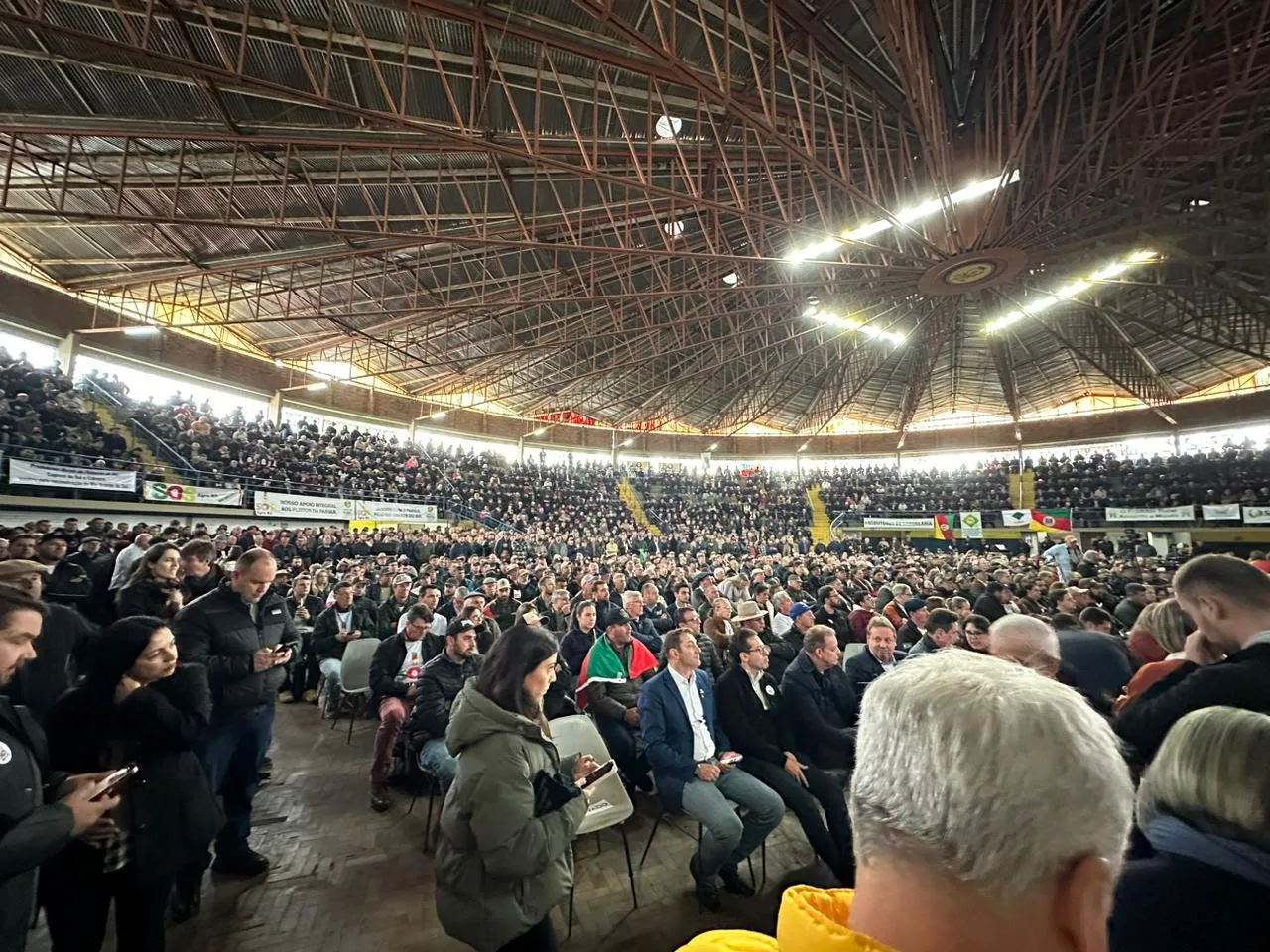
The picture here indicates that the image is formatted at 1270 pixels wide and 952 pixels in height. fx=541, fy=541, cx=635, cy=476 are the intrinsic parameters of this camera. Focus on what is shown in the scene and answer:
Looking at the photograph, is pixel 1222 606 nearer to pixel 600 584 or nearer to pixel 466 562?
pixel 600 584

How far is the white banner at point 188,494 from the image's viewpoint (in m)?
13.8

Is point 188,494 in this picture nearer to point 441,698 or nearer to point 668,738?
point 441,698

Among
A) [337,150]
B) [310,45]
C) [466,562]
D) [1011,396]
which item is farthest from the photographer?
[1011,396]

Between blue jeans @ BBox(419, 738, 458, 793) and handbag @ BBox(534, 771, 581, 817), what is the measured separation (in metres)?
1.50

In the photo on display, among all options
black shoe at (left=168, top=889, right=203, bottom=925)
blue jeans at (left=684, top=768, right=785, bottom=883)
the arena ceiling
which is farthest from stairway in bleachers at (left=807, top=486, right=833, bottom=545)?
black shoe at (left=168, top=889, right=203, bottom=925)

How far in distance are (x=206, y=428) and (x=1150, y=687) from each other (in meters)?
20.7

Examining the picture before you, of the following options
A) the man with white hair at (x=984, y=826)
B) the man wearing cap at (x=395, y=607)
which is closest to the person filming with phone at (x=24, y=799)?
the man with white hair at (x=984, y=826)

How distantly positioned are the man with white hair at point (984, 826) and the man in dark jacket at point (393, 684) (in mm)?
4035

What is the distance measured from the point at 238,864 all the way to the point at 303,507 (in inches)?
597

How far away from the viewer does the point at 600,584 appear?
24.3 ft

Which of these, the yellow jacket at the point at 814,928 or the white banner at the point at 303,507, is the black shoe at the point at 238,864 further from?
the white banner at the point at 303,507

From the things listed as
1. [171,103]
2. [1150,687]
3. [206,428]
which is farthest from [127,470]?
[1150,687]

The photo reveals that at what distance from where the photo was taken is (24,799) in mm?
1780

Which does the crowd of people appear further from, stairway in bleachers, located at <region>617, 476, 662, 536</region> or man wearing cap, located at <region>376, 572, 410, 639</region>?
stairway in bleachers, located at <region>617, 476, 662, 536</region>
